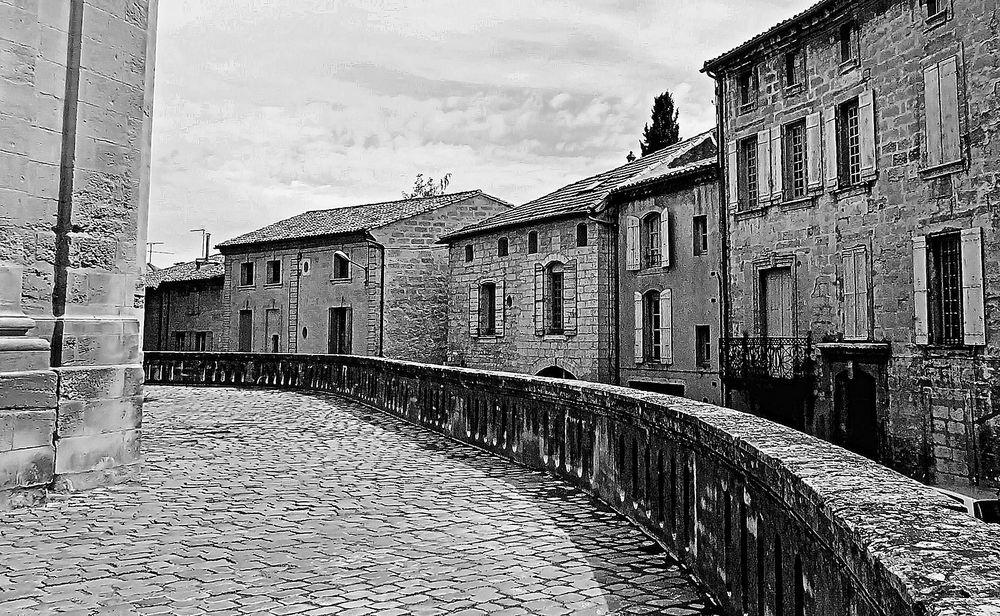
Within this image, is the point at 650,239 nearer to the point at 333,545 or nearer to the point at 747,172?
the point at 747,172

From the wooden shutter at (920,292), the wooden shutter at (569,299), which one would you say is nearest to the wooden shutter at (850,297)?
the wooden shutter at (920,292)

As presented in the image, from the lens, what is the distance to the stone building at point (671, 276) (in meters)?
20.5

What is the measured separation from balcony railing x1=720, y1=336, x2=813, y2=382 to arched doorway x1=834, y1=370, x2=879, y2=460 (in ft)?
2.92

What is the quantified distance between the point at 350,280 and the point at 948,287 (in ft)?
77.5

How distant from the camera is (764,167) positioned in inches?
746

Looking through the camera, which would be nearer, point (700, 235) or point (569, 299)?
point (700, 235)

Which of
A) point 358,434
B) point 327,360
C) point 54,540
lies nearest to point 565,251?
point 327,360

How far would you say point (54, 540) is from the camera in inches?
212

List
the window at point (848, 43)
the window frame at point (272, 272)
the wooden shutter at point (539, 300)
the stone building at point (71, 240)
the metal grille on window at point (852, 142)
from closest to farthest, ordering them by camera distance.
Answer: the stone building at point (71, 240) → the window at point (848, 43) → the metal grille on window at point (852, 142) → the wooden shutter at point (539, 300) → the window frame at point (272, 272)

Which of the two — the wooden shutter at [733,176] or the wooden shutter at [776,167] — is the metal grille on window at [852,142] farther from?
the wooden shutter at [733,176]

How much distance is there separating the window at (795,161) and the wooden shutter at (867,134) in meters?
1.82

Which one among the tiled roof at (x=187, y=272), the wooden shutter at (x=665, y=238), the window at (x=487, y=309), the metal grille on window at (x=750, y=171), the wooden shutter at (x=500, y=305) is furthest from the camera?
the tiled roof at (x=187, y=272)

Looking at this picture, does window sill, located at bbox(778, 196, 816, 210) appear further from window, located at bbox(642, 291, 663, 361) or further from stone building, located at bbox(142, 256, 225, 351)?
stone building, located at bbox(142, 256, 225, 351)

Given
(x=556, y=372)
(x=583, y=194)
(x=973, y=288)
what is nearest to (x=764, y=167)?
(x=973, y=288)
